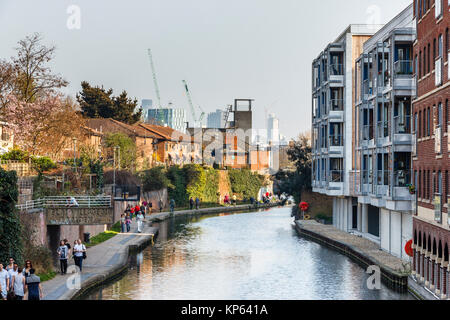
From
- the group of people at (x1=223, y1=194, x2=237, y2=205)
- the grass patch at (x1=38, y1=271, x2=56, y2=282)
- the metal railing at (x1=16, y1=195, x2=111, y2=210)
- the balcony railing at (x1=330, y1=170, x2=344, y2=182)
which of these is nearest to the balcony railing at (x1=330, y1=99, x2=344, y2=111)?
the balcony railing at (x1=330, y1=170, x2=344, y2=182)

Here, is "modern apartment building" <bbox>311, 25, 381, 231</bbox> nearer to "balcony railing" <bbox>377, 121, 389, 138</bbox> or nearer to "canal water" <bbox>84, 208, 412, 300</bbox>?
"canal water" <bbox>84, 208, 412, 300</bbox>

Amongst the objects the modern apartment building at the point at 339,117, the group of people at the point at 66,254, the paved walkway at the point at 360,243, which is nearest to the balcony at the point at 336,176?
the modern apartment building at the point at 339,117

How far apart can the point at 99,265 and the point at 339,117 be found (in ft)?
94.8

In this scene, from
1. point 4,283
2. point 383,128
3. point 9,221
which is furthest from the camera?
point 383,128

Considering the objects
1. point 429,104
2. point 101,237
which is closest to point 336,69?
point 101,237

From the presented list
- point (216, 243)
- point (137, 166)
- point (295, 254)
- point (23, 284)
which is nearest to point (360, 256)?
point (295, 254)

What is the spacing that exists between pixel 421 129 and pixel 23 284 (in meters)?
18.3

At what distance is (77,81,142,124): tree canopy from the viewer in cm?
11619

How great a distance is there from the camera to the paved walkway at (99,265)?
1173 inches

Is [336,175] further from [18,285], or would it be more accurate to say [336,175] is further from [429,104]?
[18,285]

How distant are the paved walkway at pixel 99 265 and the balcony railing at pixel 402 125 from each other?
16.3 metres

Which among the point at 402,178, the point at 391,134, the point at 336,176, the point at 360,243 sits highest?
the point at 391,134

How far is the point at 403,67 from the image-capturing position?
137 feet

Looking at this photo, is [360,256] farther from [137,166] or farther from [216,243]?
[137,166]
